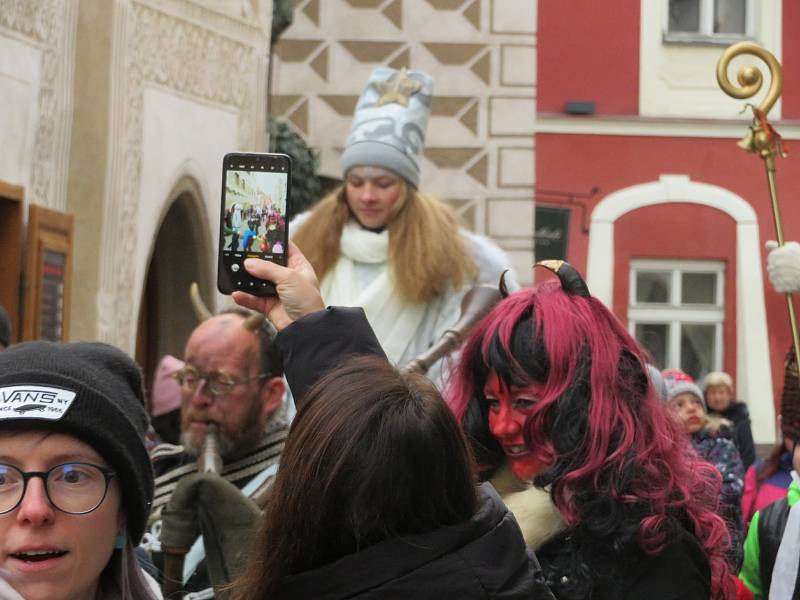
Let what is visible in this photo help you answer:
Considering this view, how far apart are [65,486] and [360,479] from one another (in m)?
0.49

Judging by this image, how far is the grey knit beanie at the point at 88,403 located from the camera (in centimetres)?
256

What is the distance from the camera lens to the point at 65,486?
256 centimetres

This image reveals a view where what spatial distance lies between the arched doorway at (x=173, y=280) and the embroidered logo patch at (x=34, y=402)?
8.10 m

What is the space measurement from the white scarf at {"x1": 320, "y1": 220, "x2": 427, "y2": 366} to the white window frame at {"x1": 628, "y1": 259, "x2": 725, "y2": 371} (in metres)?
15.2

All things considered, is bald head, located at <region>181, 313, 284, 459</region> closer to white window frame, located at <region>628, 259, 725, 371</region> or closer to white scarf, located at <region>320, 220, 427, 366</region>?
white scarf, located at <region>320, 220, 427, 366</region>

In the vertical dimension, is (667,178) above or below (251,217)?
above

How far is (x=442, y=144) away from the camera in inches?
581

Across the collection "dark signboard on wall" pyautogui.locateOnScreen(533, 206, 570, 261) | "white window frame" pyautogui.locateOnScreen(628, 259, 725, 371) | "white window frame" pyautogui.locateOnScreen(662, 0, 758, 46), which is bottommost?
"white window frame" pyautogui.locateOnScreen(628, 259, 725, 371)

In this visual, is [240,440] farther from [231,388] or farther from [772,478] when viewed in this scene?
[772,478]

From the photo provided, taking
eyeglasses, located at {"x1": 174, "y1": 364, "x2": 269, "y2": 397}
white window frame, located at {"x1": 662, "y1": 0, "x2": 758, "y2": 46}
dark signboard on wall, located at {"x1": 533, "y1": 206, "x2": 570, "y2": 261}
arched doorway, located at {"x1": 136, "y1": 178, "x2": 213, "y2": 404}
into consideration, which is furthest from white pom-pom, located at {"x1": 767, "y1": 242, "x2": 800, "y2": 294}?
white window frame, located at {"x1": 662, "y1": 0, "x2": 758, "y2": 46}

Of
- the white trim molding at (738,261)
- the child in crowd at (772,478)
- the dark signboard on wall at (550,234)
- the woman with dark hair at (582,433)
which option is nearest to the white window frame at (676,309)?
the white trim molding at (738,261)

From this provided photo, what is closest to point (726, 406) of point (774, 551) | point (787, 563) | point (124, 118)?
point (124, 118)

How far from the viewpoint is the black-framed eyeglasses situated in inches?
99.4

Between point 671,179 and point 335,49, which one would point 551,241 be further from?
point 335,49
